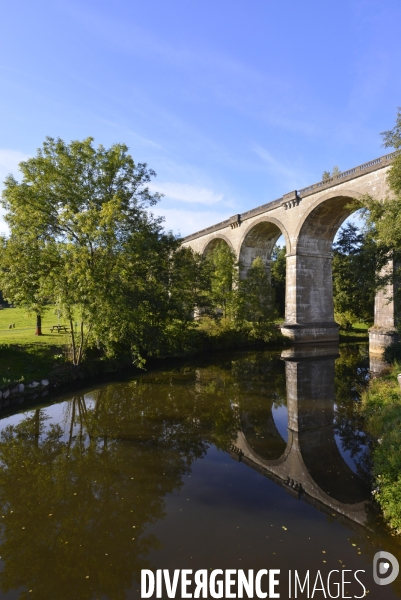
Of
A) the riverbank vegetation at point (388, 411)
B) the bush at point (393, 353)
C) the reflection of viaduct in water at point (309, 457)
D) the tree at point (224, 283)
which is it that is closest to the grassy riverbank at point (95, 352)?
the tree at point (224, 283)

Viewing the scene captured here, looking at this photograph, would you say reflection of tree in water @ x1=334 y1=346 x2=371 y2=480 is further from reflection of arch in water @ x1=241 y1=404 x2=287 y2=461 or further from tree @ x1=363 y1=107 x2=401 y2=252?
tree @ x1=363 y1=107 x2=401 y2=252

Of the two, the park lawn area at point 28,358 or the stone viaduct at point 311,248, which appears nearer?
the park lawn area at point 28,358

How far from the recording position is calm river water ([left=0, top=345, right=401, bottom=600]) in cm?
402

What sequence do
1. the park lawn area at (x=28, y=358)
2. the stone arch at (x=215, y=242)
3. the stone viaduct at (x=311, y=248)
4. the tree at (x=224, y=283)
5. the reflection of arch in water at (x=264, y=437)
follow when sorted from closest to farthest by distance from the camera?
the reflection of arch in water at (x=264, y=437) < the park lawn area at (x=28, y=358) < the tree at (x=224, y=283) < the stone viaduct at (x=311, y=248) < the stone arch at (x=215, y=242)

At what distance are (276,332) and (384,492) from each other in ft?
63.4

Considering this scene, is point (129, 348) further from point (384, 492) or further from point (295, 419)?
point (384, 492)

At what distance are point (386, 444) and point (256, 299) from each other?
58.3 feet

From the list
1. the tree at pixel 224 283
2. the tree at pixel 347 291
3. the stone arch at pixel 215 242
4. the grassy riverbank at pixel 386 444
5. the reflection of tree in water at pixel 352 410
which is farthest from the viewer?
the stone arch at pixel 215 242

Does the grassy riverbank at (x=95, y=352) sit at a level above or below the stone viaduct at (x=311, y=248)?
below

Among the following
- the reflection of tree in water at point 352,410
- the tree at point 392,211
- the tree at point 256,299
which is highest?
the tree at point 392,211

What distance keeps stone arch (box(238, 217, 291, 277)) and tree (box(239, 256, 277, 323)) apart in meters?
5.32

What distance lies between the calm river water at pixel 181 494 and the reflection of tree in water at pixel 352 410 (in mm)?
55

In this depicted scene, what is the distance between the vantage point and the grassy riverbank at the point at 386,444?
477cm

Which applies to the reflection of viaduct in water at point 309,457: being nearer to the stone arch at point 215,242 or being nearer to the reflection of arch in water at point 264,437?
the reflection of arch in water at point 264,437
